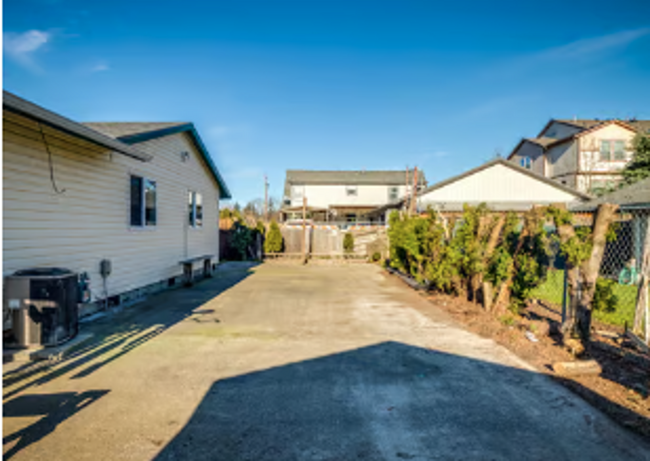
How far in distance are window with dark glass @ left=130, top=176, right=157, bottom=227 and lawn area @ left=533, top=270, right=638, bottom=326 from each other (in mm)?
8681

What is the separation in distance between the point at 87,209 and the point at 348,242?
14.6 m

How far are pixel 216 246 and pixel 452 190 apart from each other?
1592cm

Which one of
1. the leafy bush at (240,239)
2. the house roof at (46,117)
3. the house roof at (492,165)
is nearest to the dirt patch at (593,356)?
the house roof at (46,117)

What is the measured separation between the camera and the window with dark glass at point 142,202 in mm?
9047

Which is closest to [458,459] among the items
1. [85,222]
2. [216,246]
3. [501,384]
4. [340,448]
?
[340,448]

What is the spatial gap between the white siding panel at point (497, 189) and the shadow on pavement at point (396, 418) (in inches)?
844

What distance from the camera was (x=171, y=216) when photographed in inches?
434

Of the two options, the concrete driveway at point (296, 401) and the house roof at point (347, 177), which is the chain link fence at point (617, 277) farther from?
the house roof at point (347, 177)

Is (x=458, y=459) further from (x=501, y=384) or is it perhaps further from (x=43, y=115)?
(x=43, y=115)

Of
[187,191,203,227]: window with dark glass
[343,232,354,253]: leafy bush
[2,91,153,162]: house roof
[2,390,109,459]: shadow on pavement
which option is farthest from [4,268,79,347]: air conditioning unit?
[343,232,354,253]: leafy bush

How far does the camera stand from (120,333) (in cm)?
611

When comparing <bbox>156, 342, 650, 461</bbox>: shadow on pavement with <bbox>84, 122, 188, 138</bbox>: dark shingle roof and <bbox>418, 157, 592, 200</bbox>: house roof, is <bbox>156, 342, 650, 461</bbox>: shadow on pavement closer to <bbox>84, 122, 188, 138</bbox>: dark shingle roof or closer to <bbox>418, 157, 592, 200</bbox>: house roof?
<bbox>84, 122, 188, 138</bbox>: dark shingle roof

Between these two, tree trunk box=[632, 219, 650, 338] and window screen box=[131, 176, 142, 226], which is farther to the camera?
window screen box=[131, 176, 142, 226]

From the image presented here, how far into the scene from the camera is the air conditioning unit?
15.9ft
